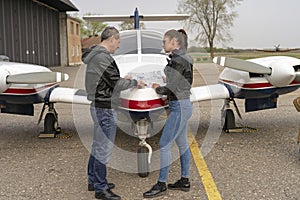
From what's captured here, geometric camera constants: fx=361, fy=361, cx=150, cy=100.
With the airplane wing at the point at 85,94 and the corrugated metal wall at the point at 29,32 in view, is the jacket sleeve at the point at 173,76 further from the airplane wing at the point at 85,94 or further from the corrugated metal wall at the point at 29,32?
the corrugated metal wall at the point at 29,32

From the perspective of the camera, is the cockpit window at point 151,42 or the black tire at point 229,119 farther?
the black tire at point 229,119

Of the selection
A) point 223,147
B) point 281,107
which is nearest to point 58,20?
point 281,107

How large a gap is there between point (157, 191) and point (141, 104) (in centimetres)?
101

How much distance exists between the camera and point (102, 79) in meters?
3.95

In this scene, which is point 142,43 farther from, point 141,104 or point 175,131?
point 175,131

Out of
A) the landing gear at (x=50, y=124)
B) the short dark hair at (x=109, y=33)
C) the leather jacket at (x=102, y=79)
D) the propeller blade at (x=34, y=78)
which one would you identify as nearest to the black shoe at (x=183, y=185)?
the leather jacket at (x=102, y=79)

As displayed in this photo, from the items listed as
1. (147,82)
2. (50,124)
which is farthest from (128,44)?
(50,124)

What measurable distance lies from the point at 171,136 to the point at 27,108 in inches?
149

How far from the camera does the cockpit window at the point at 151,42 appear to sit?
610 cm

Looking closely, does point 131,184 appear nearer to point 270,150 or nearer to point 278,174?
point 278,174

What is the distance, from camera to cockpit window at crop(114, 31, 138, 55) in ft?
20.1

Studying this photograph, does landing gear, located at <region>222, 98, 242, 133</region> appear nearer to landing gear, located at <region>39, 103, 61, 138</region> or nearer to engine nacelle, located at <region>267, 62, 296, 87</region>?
engine nacelle, located at <region>267, 62, 296, 87</region>

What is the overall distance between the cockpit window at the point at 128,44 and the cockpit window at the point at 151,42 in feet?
0.51

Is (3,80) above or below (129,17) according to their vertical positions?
below
